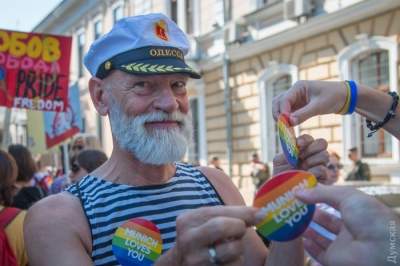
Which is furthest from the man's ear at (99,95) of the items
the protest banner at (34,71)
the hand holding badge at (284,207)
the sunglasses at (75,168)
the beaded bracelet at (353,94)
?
the protest banner at (34,71)

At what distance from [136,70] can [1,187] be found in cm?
152

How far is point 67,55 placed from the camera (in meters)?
5.87

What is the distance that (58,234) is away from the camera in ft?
4.80

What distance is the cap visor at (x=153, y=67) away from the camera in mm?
1655

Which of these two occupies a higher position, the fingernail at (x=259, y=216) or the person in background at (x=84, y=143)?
the person in background at (x=84, y=143)

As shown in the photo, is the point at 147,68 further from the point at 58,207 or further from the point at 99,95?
the point at 58,207

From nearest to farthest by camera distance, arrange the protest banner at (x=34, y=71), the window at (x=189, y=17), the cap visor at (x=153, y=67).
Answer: the cap visor at (x=153, y=67)
the protest banner at (x=34, y=71)
the window at (x=189, y=17)

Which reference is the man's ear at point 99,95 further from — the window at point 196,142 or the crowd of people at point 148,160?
the window at point 196,142

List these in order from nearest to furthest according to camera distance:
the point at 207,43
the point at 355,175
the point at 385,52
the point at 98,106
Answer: the point at 98,106
the point at 355,175
the point at 385,52
the point at 207,43

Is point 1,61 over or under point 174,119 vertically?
over

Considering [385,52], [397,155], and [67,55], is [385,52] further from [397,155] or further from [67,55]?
[67,55]

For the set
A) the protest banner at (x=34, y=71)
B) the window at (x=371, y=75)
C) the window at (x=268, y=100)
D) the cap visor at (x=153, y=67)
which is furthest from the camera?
the window at (x=268, y=100)

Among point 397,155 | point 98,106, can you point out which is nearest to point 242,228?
point 98,106

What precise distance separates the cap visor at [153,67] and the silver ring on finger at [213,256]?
2.52 feet
